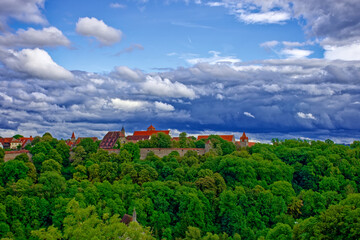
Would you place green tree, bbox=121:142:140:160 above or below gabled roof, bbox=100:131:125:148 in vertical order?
below

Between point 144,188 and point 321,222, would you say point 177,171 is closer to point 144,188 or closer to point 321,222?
point 144,188

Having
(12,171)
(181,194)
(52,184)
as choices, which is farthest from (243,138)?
(12,171)

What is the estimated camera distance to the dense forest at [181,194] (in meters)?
42.6

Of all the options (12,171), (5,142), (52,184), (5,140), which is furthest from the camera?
(5,140)

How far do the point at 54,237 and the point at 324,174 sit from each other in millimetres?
56576

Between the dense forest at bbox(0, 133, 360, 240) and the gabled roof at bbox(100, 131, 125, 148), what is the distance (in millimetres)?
10855

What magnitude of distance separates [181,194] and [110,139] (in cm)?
3725

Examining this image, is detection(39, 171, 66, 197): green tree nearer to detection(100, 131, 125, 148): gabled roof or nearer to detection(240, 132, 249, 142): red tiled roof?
detection(100, 131, 125, 148): gabled roof

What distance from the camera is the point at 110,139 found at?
90.4m

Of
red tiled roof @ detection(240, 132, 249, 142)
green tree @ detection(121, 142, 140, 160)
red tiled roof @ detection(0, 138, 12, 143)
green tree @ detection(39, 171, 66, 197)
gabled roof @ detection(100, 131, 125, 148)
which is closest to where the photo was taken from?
green tree @ detection(39, 171, 66, 197)

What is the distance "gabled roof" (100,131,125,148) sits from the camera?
8800cm

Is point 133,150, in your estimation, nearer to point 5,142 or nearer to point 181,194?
point 181,194

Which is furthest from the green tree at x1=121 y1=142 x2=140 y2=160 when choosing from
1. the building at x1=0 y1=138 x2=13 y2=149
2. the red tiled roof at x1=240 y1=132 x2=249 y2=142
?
the building at x1=0 y1=138 x2=13 y2=149

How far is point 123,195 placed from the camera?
56.3 m
